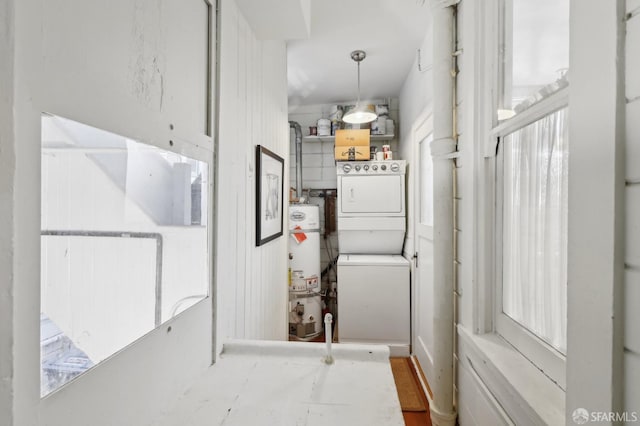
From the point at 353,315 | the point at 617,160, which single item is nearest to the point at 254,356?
the point at 617,160

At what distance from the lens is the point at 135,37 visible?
27.0 inches

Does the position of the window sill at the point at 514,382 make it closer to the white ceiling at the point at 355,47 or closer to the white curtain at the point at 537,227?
the white curtain at the point at 537,227

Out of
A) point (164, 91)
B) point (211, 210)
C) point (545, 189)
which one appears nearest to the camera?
point (164, 91)

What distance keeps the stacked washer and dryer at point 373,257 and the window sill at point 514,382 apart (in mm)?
1446

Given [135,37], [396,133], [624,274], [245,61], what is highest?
[396,133]

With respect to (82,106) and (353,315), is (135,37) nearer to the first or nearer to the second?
(82,106)

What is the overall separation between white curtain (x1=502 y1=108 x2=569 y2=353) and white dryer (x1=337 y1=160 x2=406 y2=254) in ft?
5.46

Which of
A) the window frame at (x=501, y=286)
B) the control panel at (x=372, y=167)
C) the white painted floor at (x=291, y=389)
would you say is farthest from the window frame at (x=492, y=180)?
the control panel at (x=372, y=167)

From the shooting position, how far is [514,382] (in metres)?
0.85

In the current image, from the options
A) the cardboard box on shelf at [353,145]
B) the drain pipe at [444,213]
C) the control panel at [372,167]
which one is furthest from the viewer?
the cardboard box on shelf at [353,145]

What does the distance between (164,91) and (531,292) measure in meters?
1.25

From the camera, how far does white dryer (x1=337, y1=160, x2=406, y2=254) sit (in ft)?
9.19

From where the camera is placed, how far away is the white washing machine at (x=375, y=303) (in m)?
2.65

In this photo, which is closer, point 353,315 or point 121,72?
point 121,72
